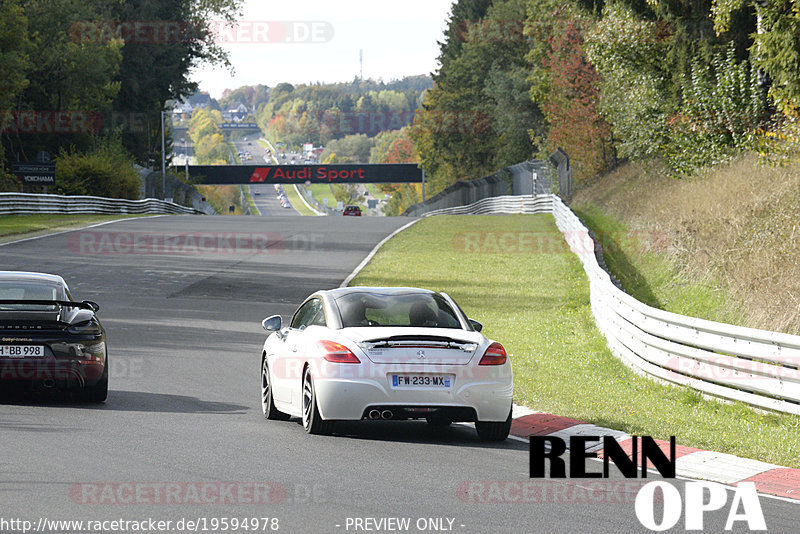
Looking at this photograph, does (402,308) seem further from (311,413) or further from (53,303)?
(53,303)

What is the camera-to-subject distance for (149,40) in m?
84.1

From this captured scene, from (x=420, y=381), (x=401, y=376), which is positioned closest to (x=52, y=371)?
(x=401, y=376)

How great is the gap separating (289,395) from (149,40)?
254 feet

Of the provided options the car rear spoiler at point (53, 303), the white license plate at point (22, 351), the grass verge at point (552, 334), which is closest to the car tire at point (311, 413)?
the grass verge at point (552, 334)

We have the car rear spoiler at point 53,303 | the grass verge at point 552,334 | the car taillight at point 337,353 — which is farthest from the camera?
the car rear spoiler at point 53,303

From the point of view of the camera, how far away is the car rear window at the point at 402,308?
10.8 meters

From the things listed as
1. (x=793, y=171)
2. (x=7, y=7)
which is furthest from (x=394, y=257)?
(x=7, y=7)

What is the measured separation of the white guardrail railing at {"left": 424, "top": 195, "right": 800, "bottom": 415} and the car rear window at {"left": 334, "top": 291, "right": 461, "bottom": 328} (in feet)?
10.3

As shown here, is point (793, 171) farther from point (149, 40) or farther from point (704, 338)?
point (149, 40)

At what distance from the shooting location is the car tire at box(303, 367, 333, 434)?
Result: 403 inches

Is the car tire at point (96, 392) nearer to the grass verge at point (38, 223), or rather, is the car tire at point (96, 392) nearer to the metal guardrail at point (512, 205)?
the grass verge at point (38, 223)

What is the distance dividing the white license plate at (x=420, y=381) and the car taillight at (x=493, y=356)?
1.33ft

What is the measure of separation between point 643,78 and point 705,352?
1045 inches

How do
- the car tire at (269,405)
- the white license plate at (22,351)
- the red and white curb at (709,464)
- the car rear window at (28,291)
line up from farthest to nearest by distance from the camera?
the car rear window at (28,291), the white license plate at (22,351), the car tire at (269,405), the red and white curb at (709,464)
